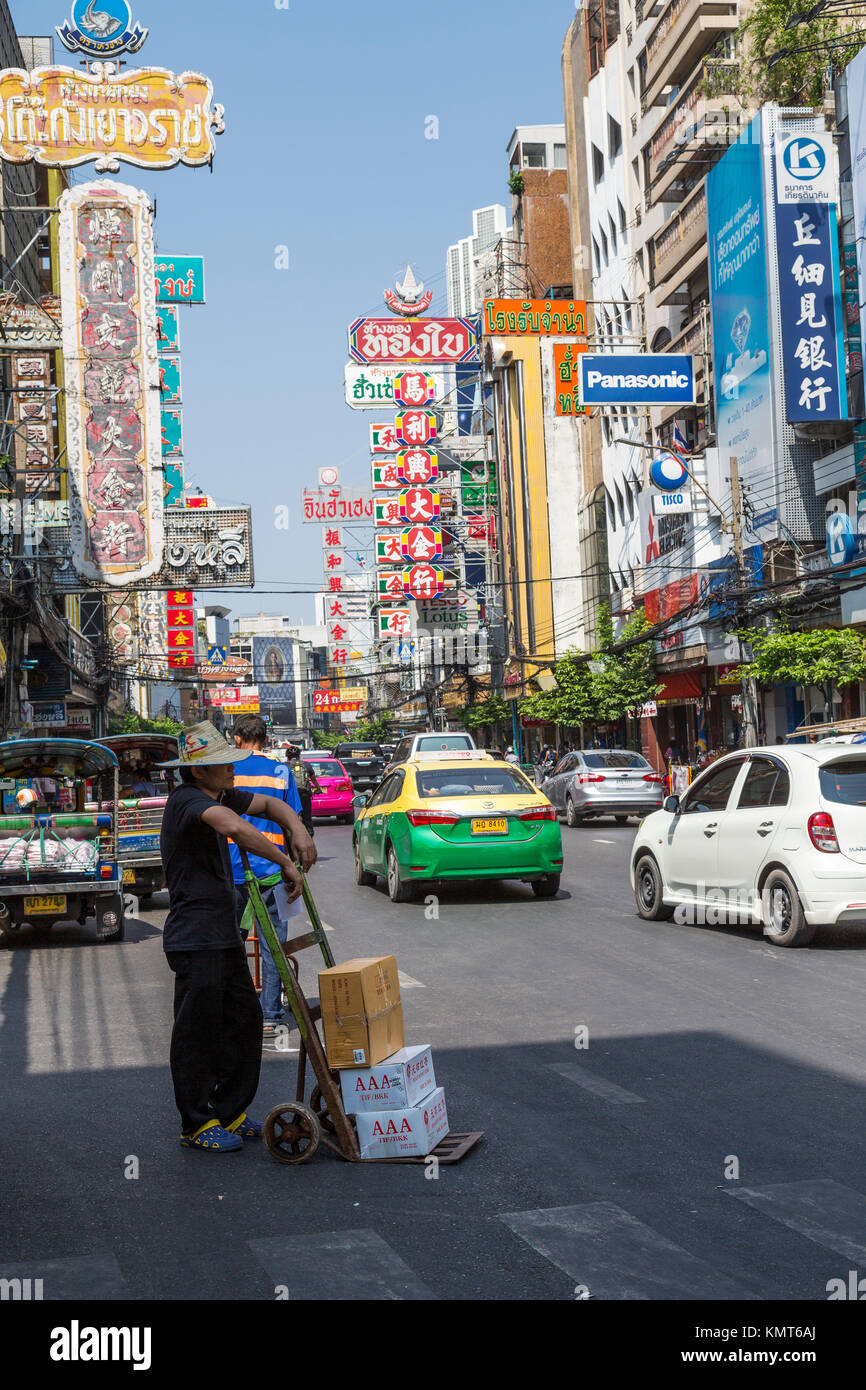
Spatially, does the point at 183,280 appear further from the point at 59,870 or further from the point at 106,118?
the point at 59,870

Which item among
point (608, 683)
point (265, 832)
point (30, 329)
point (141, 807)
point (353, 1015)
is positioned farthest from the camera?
point (608, 683)

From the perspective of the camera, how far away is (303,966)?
11.7 m

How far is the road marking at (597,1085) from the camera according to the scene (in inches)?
272

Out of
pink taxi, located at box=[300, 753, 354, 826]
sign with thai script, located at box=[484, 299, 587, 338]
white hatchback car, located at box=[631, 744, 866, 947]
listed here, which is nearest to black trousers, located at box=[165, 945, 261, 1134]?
white hatchback car, located at box=[631, 744, 866, 947]

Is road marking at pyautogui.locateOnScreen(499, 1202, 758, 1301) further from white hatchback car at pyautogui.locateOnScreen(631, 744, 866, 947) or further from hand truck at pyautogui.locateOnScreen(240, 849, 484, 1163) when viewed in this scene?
white hatchback car at pyautogui.locateOnScreen(631, 744, 866, 947)

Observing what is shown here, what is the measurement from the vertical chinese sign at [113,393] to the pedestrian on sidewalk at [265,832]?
28031 mm

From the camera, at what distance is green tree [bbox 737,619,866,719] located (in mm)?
27234

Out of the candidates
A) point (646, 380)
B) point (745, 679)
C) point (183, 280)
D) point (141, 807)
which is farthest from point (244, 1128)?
point (183, 280)

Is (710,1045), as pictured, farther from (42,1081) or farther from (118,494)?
(118,494)

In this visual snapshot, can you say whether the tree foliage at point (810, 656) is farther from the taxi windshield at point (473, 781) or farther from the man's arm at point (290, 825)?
the man's arm at point (290, 825)

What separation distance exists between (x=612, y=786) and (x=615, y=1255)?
24582mm

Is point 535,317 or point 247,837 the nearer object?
point 247,837

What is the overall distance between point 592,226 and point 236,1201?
59.2 m

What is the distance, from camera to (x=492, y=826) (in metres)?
15.1
